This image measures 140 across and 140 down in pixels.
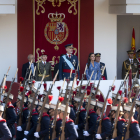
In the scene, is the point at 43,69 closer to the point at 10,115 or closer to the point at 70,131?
the point at 10,115

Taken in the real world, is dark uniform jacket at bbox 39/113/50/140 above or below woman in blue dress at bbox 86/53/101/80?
below

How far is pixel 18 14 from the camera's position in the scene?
11.8m

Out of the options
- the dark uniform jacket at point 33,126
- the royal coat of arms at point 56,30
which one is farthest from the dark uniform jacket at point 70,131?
the royal coat of arms at point 56,30

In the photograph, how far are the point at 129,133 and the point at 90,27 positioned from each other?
6465 millimetres

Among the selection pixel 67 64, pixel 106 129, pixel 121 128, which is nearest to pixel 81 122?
pixel 106 129

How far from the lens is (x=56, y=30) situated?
1214 cm

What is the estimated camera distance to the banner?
472 inches

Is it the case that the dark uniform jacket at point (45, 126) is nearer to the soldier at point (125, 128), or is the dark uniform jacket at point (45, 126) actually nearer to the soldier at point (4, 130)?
the soldier at point (4, 130)

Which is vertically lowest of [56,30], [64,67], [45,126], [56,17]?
[45,126]

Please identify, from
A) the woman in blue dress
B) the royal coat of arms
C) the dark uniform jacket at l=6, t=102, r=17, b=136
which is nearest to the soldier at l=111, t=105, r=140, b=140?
the dark uniform jacket at l=6, t=102, r=17, b=136

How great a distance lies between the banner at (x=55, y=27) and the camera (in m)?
12.0

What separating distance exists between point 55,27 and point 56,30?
105mm

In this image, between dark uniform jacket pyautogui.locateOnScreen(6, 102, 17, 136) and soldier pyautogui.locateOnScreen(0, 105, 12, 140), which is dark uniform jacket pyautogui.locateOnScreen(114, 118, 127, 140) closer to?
soldier pyautogui.locateOnScreen(0, 105, 12, 140)

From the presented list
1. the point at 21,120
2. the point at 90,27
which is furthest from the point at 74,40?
the point at 21,120
